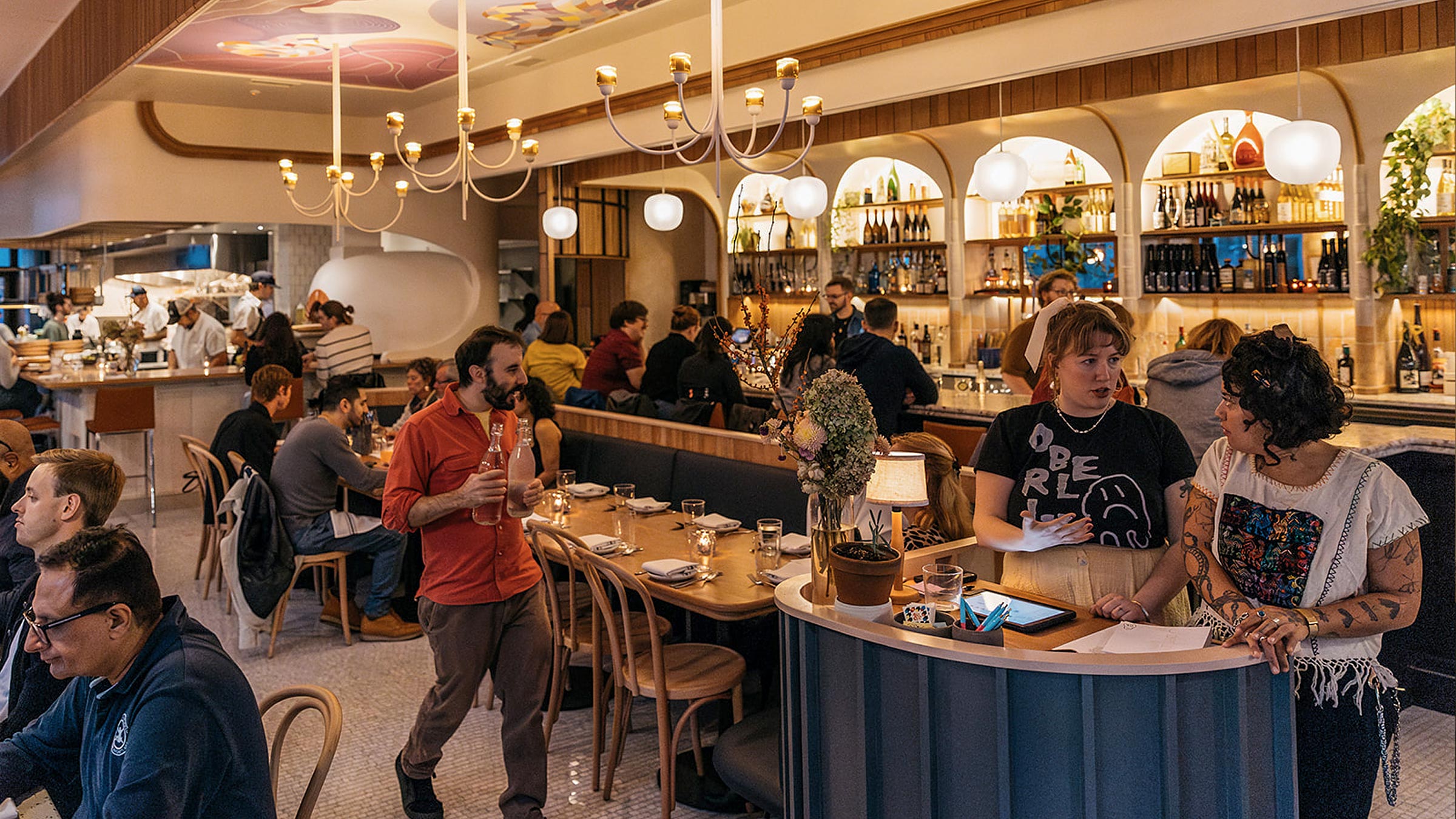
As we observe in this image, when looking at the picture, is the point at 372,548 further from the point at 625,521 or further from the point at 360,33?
the point at 360,33

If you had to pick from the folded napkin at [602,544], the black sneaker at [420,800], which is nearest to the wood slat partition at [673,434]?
the folded napkin at [602,544]

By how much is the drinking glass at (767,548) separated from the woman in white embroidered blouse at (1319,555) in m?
1.69

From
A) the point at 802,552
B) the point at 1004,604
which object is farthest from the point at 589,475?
the point at 1004,604

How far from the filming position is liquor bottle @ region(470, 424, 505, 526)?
3.48m

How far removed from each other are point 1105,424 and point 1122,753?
3.31 ft

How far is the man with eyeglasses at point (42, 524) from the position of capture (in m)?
2.73

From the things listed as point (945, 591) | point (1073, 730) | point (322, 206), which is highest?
point (322, 206)

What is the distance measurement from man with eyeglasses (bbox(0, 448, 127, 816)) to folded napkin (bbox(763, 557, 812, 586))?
2.05m

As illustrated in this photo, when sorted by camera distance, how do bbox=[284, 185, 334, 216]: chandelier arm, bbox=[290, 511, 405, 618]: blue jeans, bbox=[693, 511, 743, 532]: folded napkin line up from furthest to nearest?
bbox=[284, 185, 334, 216]: chandelier arm
bbox=[290, 511, 405, 618]: blue jeans
bbox=[693, 511, 743, 532]: folded napkin

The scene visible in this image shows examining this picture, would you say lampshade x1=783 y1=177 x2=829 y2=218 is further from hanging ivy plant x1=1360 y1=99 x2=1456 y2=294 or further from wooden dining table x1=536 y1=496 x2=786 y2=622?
hanging ivy plant x1=1360 y1=99 x2=1456 y2=294

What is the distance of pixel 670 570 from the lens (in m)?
3.94

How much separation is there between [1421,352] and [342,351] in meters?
8.31

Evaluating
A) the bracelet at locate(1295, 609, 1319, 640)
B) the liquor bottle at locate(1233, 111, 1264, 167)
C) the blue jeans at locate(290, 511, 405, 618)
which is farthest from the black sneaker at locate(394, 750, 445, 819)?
the liquor bottle at locate(1233, 111, 1264, 167)

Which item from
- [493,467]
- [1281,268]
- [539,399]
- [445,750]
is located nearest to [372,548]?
[539,399]
